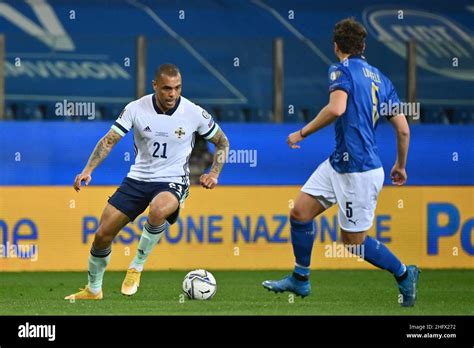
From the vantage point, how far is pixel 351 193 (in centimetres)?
1015

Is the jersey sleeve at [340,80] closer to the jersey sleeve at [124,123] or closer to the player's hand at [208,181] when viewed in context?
the player's hand at [208,181]

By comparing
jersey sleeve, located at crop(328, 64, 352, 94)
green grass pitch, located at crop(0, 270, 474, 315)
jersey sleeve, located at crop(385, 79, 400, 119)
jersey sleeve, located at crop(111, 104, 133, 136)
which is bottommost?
green grass pitch, located at crop(0, 270, 474, 315)

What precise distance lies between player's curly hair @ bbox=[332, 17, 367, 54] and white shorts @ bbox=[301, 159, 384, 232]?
0.89m

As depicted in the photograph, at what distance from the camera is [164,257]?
1603 centimetres

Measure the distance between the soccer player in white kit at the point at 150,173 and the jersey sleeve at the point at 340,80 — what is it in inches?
54.9

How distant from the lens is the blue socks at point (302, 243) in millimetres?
10445

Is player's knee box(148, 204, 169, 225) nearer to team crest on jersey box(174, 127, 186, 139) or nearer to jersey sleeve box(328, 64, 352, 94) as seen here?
team crest on jersey box(174, 127, 186, 139)

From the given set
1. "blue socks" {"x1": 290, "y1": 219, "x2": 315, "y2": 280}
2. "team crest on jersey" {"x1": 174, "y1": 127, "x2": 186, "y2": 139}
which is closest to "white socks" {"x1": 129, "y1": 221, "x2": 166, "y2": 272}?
"team crest on jersey" {"x1": 174, "y1": 127, "x2": 186, "y2": 139}

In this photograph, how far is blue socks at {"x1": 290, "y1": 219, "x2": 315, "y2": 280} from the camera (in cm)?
1045

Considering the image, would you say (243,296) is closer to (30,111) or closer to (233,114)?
(233,114)

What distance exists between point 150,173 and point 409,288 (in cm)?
229

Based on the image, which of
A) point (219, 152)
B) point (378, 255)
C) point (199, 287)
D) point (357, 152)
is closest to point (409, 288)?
point (378, 255)

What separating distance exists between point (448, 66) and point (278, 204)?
2.86 m

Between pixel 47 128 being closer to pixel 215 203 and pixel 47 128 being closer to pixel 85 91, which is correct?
pixel 215 203
